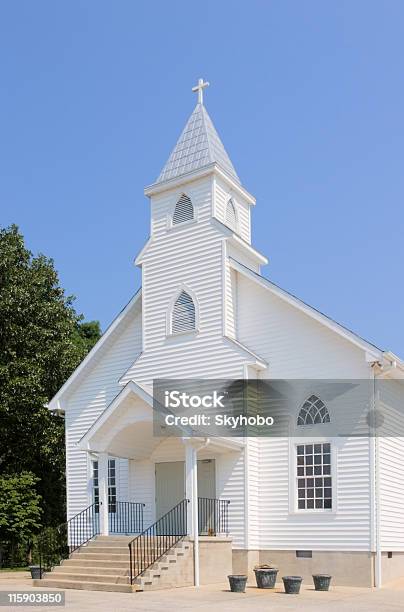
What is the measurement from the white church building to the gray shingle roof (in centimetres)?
5

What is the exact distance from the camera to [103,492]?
2133 centimetres

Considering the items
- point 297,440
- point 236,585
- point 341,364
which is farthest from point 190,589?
point 341,364

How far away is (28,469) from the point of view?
34156 mm

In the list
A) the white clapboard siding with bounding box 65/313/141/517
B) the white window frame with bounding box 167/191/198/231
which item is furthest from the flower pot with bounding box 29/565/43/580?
the white window frame with bounding box 167/191/198/231

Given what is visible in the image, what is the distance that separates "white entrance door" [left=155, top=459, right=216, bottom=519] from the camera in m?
22.0

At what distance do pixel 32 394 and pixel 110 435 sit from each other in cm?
1038

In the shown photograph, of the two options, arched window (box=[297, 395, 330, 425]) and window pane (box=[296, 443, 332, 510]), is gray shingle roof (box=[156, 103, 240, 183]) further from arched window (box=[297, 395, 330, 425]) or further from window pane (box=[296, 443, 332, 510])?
window pane (box=[296, 443, 332, 510])

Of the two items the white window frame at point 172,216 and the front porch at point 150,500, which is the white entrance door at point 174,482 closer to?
the front porch at point 150,500

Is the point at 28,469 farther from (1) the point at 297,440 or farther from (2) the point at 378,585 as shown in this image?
(2) the point at 378,585

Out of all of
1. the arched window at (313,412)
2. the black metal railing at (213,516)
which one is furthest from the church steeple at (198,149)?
the black metal railing at (213,516)

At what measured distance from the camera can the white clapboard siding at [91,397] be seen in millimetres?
24234

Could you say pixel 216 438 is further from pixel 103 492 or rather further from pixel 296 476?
pixel 103 492

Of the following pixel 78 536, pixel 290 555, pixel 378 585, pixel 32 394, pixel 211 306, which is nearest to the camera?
pixel 378 585

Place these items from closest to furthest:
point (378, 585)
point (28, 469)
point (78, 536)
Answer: point (378, 585)
point (78, 536)
point (28, 469)
